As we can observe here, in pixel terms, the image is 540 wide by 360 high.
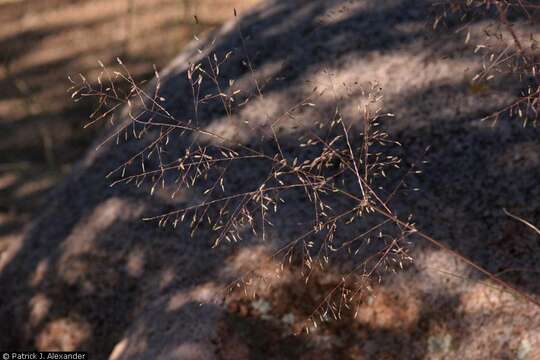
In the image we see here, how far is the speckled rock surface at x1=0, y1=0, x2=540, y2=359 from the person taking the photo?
2.41 m

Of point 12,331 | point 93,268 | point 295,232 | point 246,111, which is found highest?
point 246,111

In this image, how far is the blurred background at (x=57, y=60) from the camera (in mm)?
4414

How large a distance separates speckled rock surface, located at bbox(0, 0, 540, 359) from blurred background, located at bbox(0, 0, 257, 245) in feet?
2.65

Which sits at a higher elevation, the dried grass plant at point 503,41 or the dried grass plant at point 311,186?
the dried grass plant at point 503,41

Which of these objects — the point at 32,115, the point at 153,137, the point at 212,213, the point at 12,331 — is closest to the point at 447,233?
the point at 212,213

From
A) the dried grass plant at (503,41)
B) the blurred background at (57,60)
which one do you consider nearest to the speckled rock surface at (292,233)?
the dried grass plant at (503,41)

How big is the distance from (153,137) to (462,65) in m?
1.36

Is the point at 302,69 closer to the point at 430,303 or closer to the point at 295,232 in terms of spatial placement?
the point at 295,232

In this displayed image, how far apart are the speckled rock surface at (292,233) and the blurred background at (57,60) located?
808mm

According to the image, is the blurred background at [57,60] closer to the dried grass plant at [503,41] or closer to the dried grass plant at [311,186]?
the dried grass plant at [311,186]

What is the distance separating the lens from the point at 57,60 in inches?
178

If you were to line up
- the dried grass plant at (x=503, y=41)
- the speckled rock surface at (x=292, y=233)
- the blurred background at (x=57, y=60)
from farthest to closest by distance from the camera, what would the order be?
the blurred background at (x=57, y=60) → the dried grass plant at (x=503, y=41) → the speckled rock surface at (x=292, y=233)

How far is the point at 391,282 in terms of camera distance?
248 cm

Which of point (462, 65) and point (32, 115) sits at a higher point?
point (462, 65)
